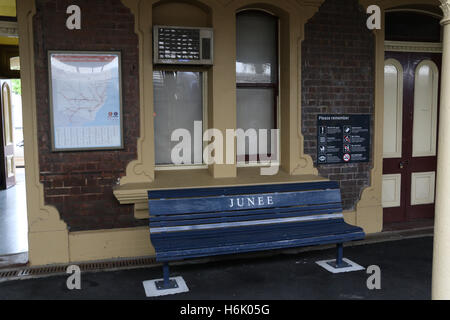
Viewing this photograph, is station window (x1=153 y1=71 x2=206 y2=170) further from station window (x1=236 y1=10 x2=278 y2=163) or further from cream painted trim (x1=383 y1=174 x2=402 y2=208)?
cream painted trim (x1=383 y1=174 x2=402 y2=208)

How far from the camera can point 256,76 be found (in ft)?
19.8

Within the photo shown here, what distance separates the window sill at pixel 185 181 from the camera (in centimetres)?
504

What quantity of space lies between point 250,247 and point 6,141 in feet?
27.4

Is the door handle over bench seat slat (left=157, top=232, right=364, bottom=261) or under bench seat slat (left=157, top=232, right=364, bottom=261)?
over

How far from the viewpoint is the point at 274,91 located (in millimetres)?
6137

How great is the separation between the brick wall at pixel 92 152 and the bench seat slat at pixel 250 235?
3.76ft

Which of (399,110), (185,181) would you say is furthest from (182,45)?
(399,110)

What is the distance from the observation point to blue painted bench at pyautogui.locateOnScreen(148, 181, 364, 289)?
14.4 feet

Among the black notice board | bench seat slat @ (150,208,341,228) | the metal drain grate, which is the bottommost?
the metal drain grate

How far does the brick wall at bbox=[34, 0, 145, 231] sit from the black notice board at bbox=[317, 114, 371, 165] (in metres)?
2.59

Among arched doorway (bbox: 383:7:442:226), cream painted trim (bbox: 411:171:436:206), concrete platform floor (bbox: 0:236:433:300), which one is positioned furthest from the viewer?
cream painted trim (bbox: 411:171:436:206)

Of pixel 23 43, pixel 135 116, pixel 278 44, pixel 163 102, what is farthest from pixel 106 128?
pixel 278 44

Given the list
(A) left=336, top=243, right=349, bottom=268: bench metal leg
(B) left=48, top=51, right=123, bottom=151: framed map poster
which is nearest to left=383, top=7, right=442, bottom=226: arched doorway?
(A) left=336, top=243, right=349, bottom=268: bench metal leg

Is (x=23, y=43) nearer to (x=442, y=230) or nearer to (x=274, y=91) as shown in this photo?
(x=274, y=91)
